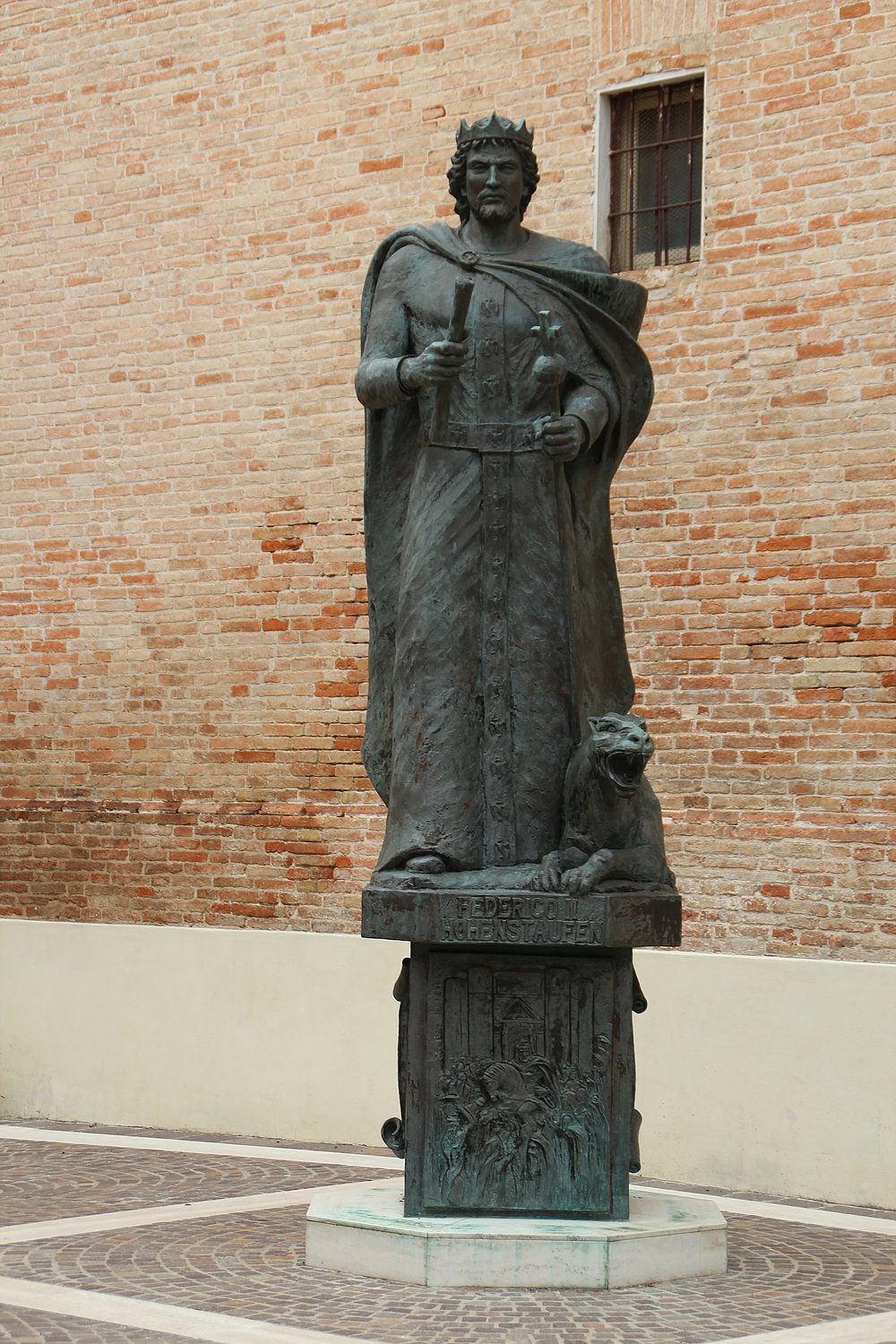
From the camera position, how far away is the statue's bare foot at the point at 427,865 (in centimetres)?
548

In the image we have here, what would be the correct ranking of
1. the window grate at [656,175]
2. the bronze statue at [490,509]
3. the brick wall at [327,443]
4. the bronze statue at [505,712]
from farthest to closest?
1. the window grate at [656,175]
2. the brick wall at [327,443]
3. the bronze statue at [490,509]
4. the bronze statue at [505,712]

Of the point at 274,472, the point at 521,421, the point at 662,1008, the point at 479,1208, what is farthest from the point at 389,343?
the point at 274,472

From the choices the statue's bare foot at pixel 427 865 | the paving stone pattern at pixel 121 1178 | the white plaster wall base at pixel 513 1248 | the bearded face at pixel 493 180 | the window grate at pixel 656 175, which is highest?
the window grate at pixel 656 175

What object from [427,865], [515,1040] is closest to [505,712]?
[427,865]

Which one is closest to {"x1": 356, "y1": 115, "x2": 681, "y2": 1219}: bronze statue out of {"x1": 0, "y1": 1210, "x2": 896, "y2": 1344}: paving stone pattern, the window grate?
{"x1": 0, "y1": 1210, "x2": 896, "y2": 1344}: paving stone pattern

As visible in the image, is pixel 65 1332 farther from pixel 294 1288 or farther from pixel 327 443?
pixel 327 443

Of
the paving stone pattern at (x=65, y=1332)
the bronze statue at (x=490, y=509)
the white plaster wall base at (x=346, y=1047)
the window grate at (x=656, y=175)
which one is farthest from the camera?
the window grate at (x=656, y=175)

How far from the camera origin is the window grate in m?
8.88

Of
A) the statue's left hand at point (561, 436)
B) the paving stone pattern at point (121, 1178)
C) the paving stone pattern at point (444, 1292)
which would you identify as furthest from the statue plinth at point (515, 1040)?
the paving stone pattern at point (121, 1178)

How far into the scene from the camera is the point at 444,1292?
5.14 metres

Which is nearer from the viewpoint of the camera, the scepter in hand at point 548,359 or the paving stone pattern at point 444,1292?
the paving stone pattern at point 444,1292

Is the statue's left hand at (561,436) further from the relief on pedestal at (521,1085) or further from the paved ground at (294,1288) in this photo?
the paved ground at (294,1288)

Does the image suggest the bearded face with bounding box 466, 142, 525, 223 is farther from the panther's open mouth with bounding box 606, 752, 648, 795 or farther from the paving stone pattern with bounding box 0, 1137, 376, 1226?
the paving stone pattern with bounding box 0, 1137, 376, 1226

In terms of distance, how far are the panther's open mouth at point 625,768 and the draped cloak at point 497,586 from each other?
0.89 feet
